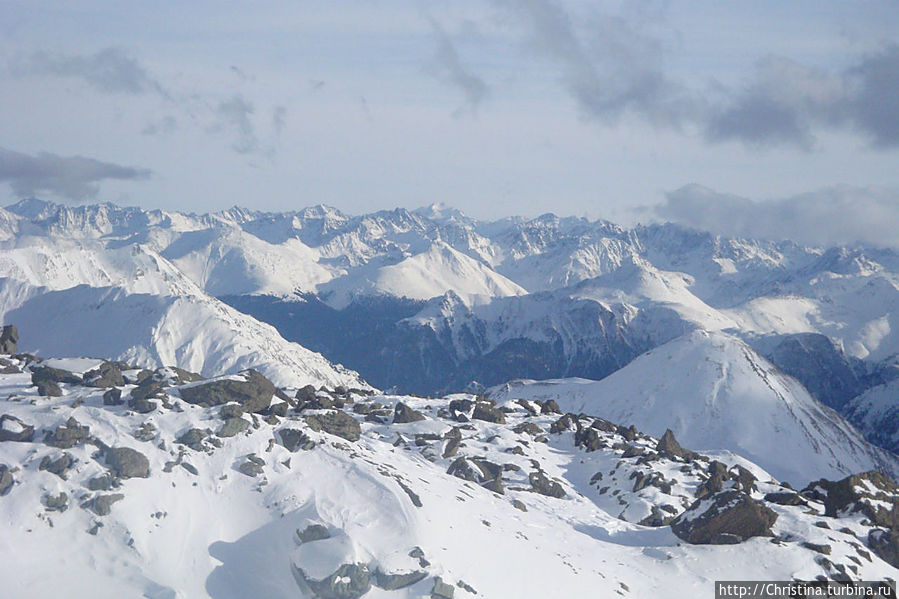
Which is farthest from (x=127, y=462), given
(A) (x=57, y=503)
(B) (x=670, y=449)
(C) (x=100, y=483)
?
(B) (x=670, y=449)

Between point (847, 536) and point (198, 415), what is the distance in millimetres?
76341

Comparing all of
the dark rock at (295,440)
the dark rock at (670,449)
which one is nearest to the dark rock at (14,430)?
the dark rock at (295,440)

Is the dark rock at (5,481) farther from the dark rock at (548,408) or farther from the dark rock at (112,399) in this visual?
the dark rock at (548,408)

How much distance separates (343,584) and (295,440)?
24172 millimetres

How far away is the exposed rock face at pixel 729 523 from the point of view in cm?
9219

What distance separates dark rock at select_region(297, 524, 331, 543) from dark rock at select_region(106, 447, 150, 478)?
17.6 m

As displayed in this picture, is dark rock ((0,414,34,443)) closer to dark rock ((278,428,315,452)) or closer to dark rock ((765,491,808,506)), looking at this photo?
dark rock ((278,428,315,452))

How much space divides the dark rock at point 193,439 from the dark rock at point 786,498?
77120 mm

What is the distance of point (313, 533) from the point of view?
7694 centimetres

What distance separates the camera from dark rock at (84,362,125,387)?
101m

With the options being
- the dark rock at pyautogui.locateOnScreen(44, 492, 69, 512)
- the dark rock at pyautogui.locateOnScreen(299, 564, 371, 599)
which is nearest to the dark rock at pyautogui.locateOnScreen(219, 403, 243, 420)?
the dark rock at pyautogui.locateOnScreen(44, 492, 69, 512)

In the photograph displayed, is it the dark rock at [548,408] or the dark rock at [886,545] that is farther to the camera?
the dark rock at [548,408]

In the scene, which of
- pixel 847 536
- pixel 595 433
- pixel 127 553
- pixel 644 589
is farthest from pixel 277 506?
pixel 595 433

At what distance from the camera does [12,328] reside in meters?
125
